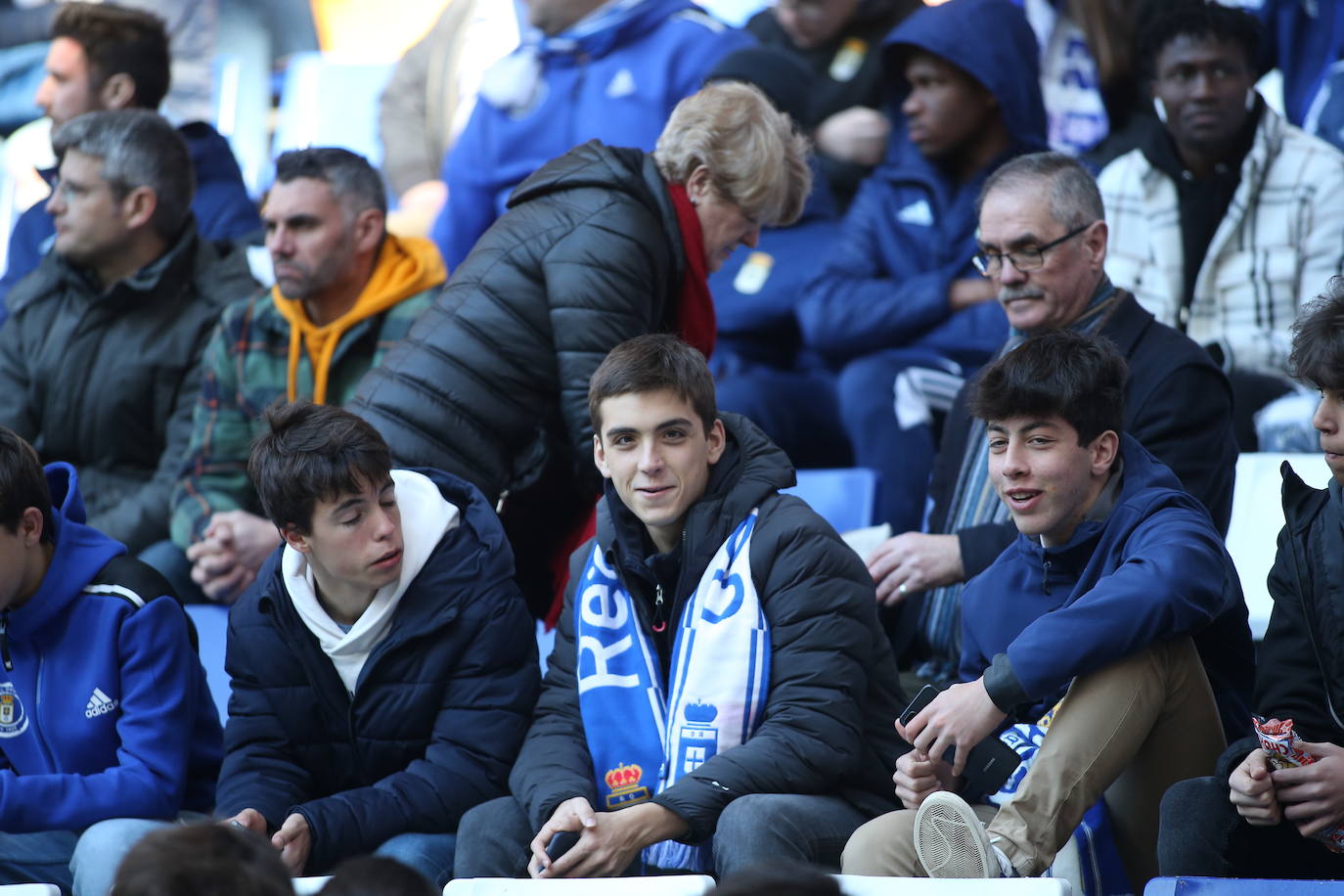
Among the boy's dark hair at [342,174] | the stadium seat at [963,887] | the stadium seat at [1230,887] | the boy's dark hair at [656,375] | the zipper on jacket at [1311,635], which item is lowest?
the stadium seat at [1230,887]

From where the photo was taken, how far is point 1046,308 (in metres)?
3.60

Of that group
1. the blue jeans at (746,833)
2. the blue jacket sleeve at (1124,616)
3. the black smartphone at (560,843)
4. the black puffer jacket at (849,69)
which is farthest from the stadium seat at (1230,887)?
the black puffer jacket at (849,69)

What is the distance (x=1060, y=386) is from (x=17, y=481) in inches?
71.5

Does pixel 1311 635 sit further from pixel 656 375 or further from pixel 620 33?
pixel 620 33

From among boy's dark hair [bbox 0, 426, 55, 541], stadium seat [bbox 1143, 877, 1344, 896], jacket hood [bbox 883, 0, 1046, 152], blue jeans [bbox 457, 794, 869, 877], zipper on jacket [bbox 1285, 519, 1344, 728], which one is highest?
jacket hood [bbox 883, 0, 1046, 152]

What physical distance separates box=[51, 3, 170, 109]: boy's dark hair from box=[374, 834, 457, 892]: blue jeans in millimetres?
3400

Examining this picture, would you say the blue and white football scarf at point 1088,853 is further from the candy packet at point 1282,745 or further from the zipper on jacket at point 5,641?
the zipper on jacket at point 5,641

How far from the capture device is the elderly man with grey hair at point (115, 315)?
4.75 metres

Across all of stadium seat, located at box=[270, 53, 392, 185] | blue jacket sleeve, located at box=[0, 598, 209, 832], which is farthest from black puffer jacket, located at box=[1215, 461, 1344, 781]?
stadium seat, located at box=[270, 53, 392, 185]

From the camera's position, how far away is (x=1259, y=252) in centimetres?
470

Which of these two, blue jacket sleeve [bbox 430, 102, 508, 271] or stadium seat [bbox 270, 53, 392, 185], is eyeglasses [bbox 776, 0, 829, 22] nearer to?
blue jacket sleeve [bbox 430, 102, 508, 271]

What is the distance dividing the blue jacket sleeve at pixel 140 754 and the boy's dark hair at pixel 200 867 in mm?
1312

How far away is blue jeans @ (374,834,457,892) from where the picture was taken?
3033mm

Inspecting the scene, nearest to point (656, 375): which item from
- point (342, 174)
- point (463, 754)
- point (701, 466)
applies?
point (701, 466)
